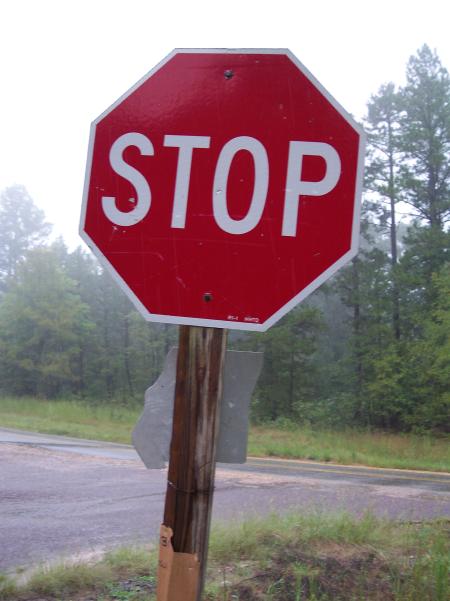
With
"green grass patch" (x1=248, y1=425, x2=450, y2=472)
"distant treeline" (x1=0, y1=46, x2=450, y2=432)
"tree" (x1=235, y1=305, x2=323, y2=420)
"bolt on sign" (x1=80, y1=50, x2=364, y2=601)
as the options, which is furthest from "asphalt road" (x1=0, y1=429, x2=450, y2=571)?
"tree" (x1=235, y1=305, x2=323, y2=420)

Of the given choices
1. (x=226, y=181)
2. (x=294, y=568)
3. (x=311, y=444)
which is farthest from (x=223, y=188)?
(x=311, y=444)

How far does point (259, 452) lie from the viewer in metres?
15.8

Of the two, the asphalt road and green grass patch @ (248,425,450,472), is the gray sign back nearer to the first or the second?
the asphalt road

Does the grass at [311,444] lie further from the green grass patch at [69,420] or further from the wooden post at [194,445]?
the wooden post at [194,445]

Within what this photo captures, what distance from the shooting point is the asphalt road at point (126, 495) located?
6.59 m

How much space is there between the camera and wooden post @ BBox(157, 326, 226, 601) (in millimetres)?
2270

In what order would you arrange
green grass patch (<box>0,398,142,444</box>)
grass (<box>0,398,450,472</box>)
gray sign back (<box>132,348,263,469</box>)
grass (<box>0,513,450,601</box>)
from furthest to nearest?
1. green grass patch (<box>0,398,142,444</box>)
2. grass (<box>0,398,450,472</box>)
3. grass (<box>0,513,450,601</box>)
4. gray sign back (<box>132,348,263,469</box>)

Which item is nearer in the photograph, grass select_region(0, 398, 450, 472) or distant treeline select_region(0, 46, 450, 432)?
grass select_region(0, 398, 450, 472)

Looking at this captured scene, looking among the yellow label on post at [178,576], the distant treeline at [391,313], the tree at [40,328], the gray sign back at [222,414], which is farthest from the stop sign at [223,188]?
the tree at [40,328]

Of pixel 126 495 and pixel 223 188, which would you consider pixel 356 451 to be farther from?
pixel 223 188

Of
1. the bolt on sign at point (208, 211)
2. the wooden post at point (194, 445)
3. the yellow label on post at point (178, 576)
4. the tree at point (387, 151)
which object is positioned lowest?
the yellow label on post at point (178, 576)

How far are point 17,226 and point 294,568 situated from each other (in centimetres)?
6492

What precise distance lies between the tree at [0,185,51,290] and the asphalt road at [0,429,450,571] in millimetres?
51835

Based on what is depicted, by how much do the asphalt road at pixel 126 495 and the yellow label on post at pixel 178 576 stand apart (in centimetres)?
363
